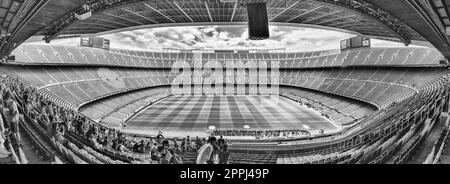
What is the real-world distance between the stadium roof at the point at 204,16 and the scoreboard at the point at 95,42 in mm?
13141

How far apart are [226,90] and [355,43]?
88.3 ft

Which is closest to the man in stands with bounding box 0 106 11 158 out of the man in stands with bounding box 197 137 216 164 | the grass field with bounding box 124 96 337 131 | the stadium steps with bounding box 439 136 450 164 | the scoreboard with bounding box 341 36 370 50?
the man in stands with bounding box 197 137 216 164

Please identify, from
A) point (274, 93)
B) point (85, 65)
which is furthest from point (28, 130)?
point (274, 93)

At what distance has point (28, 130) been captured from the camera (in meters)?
7.64

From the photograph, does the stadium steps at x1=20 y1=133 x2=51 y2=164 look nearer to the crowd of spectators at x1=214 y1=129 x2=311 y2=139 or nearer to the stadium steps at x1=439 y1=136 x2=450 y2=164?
the stadium steps at x1=439 y1=136 x2=450 y2=164

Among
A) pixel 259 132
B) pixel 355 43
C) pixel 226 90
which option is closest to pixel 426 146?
pixel 259 132

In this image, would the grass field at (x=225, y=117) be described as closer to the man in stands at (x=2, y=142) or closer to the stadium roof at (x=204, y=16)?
the stadium roof at (x=204, y=16)

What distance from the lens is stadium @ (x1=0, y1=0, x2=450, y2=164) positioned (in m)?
7.65

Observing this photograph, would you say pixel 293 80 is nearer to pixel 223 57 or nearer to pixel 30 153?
pixel 223 57

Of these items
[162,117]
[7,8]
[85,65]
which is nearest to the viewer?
[7,8]

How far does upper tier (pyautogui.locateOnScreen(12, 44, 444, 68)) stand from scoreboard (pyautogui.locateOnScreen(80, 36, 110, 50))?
3.13 ft
